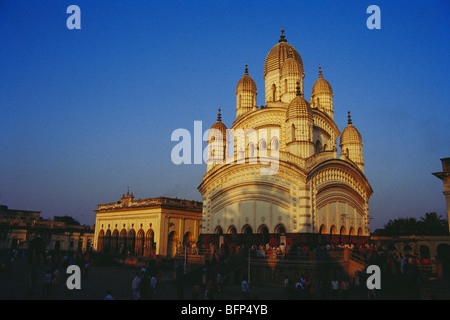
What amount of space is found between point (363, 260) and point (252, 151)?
1587cm

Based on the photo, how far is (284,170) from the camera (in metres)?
29.5

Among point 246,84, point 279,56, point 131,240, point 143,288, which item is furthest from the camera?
point 131,240

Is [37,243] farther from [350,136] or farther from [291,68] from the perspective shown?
[350,136]

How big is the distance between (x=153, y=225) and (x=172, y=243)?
3168 millimetres

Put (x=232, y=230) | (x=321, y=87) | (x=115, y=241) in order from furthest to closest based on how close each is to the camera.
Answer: (x=115, y=241), (x=321, y=87), (x=232, y=230)

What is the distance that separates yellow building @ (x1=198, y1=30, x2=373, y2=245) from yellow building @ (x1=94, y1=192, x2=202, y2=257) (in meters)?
8.00

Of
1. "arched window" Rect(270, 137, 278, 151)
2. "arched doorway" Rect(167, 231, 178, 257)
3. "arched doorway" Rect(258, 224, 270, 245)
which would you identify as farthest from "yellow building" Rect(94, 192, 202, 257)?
"arched window" Rect(270, 137, 278, 151)

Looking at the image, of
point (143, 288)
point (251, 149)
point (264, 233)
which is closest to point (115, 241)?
point (251, 149)

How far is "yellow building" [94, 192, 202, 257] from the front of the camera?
137 ft

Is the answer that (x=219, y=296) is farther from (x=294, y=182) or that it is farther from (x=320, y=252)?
(x=294, y=182)

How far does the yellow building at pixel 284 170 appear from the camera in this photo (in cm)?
2914

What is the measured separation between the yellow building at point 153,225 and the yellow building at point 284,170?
7998 millimetres

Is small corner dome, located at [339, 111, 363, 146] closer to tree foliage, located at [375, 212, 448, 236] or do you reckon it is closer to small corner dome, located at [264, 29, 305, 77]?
small corner dome, located at [264, 29, 305, 77]

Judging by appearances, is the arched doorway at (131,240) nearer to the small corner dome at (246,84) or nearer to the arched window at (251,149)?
the arched window at (251,149)
